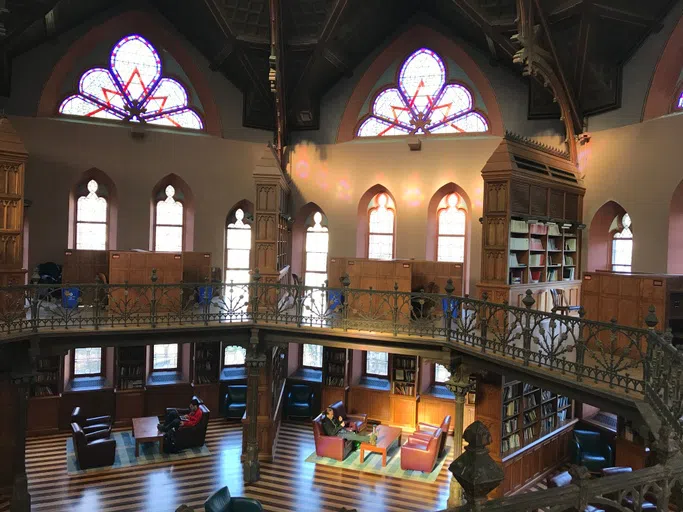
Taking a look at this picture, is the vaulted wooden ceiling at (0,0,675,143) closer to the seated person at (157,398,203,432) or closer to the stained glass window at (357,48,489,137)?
the stained glass window at (357,48,489,137)

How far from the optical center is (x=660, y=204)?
10.6 m

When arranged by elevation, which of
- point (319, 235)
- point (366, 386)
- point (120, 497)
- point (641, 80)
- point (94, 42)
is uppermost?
point (94, 42)

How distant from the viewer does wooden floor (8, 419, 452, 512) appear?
966cm

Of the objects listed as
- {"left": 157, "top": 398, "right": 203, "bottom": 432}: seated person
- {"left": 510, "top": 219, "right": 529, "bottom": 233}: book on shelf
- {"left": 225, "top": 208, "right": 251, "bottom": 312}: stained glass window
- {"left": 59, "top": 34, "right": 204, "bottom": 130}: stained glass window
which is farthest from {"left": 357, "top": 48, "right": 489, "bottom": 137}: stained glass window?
{"left": 157, "top": 398, "right": 203, "bottom": 432}: seated person

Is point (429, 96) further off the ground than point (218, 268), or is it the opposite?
point (429, 96)

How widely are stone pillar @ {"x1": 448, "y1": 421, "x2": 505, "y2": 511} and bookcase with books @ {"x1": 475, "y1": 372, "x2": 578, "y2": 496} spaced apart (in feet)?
25.0

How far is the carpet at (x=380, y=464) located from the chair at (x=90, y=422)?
4435 millimetres

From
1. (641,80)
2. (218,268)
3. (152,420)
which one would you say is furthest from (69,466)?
(641,80)

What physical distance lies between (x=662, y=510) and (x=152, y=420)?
11.2 metres

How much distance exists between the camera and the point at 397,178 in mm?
13914

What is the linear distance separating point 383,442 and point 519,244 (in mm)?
4958

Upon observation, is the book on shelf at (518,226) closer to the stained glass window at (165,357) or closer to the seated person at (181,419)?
the seated person at (181,419)

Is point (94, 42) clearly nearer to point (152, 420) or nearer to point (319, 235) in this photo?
point (319, 235)

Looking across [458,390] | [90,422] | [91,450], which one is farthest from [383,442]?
[90,422]
